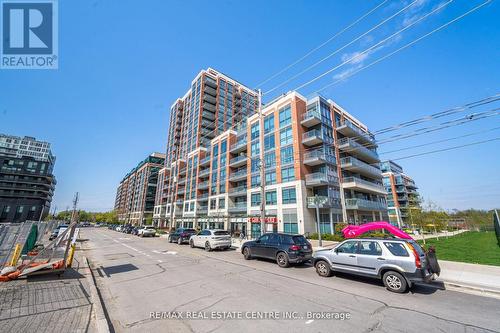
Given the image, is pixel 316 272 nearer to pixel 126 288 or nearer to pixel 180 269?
pixel 180 269

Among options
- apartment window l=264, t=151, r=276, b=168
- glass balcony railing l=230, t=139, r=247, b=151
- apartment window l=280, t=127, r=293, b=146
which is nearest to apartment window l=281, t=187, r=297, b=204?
apartment window l=264, t=151, r=276, b=168

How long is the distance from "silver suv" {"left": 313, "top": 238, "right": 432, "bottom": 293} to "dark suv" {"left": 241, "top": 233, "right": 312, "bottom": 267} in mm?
2063

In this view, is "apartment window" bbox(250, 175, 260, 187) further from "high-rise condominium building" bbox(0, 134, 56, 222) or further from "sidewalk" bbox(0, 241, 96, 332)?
"high-rise condominium building" bbox(0, 134, 56, 222)

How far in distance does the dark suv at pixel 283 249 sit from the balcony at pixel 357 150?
2229 centimetres

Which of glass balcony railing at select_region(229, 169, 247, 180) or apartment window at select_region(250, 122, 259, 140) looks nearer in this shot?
apartment window at select_region(250, 122, 259, 140)

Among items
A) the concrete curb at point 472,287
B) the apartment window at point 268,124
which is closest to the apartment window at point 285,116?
the apartment window at point 268,124

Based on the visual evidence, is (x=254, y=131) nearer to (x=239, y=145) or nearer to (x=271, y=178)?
(x=239, y=145)

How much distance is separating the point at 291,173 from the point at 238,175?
11.8 m

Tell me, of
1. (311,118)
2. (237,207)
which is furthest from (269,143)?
(237,207)

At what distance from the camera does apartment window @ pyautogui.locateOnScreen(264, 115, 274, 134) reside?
33000mm

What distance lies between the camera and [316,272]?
387 inches

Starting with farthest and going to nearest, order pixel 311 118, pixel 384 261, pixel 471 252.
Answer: pixel 311 118 → pixel 471 252 → pixel 384 261

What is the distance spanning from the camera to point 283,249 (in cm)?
1138

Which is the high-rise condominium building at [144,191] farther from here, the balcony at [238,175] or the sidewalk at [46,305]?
the sidewalk at [46,305]
